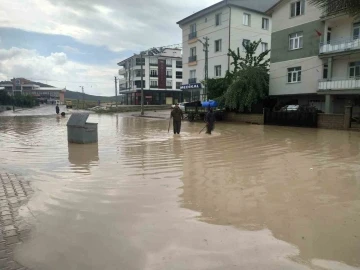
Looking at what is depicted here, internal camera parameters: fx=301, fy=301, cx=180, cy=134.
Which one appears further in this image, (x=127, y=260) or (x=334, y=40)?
(x=334, y=40)

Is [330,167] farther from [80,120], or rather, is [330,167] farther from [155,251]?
[80,120]

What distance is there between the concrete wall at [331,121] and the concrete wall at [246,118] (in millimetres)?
4929

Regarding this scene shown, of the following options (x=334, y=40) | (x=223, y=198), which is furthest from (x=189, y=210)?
(x=334, y=40)

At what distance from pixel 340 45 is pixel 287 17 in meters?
5.83

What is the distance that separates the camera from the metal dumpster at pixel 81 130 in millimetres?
12016

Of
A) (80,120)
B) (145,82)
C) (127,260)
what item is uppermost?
(145,82)

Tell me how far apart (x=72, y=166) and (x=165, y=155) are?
300 centimetres

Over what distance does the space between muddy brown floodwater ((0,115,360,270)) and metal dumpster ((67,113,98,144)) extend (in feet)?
9.84

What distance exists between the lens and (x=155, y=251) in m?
3.55

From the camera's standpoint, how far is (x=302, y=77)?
25328mm

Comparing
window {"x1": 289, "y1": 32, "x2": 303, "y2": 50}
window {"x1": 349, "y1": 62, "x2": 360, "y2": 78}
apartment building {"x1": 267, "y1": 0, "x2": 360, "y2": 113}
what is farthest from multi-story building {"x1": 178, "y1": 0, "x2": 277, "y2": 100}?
window {"x1": 349, "y1": 62, "x2": 360, "y2": 78}

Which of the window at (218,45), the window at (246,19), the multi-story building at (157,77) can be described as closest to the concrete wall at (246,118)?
the window at (218,45)

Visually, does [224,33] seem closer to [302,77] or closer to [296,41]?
[296,41]

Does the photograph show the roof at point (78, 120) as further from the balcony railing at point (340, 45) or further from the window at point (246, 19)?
the window at point (246, 19)
